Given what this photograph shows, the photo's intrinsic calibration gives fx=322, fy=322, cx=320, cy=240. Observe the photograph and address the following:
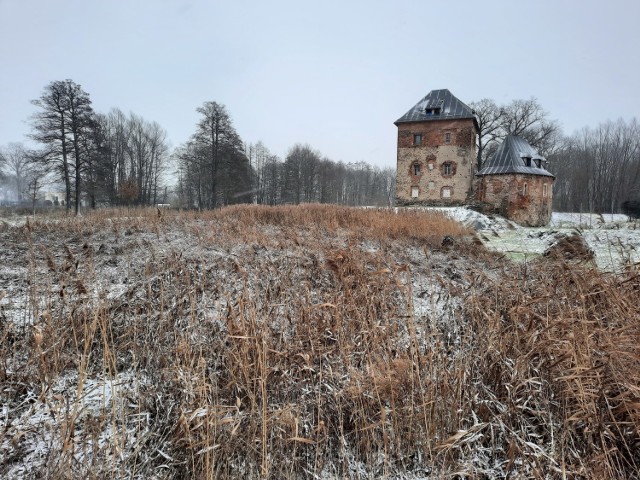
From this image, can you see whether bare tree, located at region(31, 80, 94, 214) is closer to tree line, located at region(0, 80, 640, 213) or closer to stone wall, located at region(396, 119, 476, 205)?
tree line, located at region(0, 80, 640, 213)

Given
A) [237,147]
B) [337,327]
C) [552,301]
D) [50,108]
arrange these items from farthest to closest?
[237,147]
[50,108]
[552,301]
[337,327]

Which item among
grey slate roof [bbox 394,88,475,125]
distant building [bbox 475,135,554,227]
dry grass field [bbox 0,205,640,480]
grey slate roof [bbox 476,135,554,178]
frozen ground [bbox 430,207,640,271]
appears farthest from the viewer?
grey slate roof [bbox 394,88,475,125]

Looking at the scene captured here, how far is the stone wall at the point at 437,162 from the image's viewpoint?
28438 millimetres

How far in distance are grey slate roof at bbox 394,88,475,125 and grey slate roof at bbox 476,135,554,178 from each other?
4656 millimetres

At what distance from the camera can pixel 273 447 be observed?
204 centimetres

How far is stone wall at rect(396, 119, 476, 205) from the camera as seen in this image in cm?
2844

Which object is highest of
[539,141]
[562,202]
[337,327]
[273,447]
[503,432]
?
[539,141]

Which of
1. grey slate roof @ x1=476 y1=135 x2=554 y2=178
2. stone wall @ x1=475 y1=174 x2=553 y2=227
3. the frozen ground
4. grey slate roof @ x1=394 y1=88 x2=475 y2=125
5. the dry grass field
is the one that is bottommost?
the dry grass field

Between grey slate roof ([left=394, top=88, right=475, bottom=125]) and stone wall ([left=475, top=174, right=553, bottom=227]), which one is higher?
grey slate roof ([left=394, top=88, right=475, bottom=125])

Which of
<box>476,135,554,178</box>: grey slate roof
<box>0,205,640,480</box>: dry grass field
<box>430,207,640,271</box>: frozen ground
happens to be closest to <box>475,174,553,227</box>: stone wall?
<box>476,135,554,178</box>: grey slate roof

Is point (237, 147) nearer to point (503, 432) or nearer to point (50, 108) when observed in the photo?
point (50, 108)

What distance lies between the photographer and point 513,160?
2405 centimetres

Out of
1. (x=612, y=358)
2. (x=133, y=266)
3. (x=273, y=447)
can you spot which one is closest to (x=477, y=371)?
(x=612, y=358)

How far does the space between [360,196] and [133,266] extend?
70.0m
